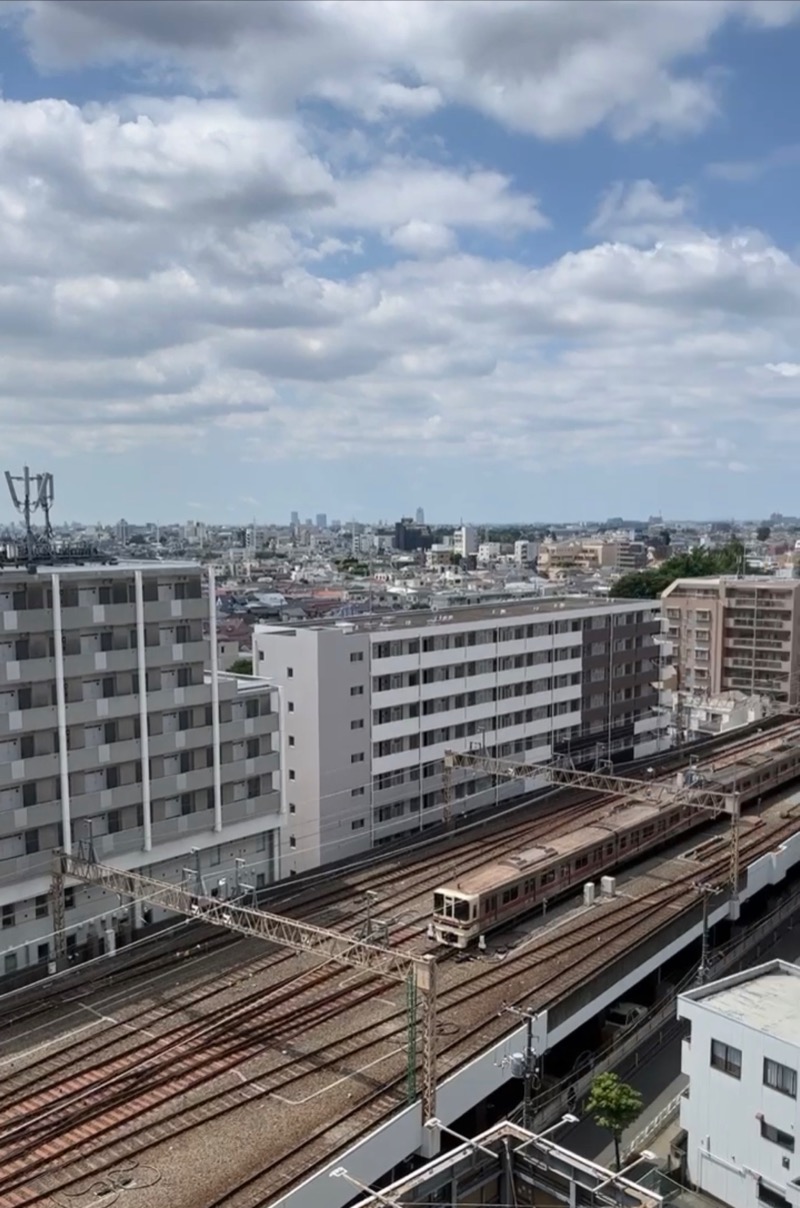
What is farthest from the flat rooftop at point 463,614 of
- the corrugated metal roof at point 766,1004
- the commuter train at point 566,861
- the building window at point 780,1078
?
the building window at point 780,1078

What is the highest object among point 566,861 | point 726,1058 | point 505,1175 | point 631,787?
point 505,1175

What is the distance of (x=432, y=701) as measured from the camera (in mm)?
43250

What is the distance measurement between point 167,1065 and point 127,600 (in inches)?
547

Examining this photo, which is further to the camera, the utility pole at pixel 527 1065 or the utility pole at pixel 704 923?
the utility pole at pixel 704 923

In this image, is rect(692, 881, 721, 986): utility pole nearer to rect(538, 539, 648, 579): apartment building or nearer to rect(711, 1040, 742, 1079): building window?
rect(711, 1040, 742, 1079): building window

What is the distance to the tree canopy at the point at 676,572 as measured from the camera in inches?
4050

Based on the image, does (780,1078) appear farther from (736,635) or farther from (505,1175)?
(736,635)

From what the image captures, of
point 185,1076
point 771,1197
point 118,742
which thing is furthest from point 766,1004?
point 118,742

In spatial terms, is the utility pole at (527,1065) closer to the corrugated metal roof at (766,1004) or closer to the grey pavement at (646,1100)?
the grey pavement at (646,1100)

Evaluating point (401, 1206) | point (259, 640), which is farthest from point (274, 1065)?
point (259, 640)

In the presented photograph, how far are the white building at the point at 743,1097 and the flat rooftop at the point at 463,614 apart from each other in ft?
72.4

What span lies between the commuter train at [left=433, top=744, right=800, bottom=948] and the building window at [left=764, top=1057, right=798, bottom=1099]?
9378 millimetres

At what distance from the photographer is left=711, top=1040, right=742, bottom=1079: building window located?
21.2 meters

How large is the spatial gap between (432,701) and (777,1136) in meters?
24.6
